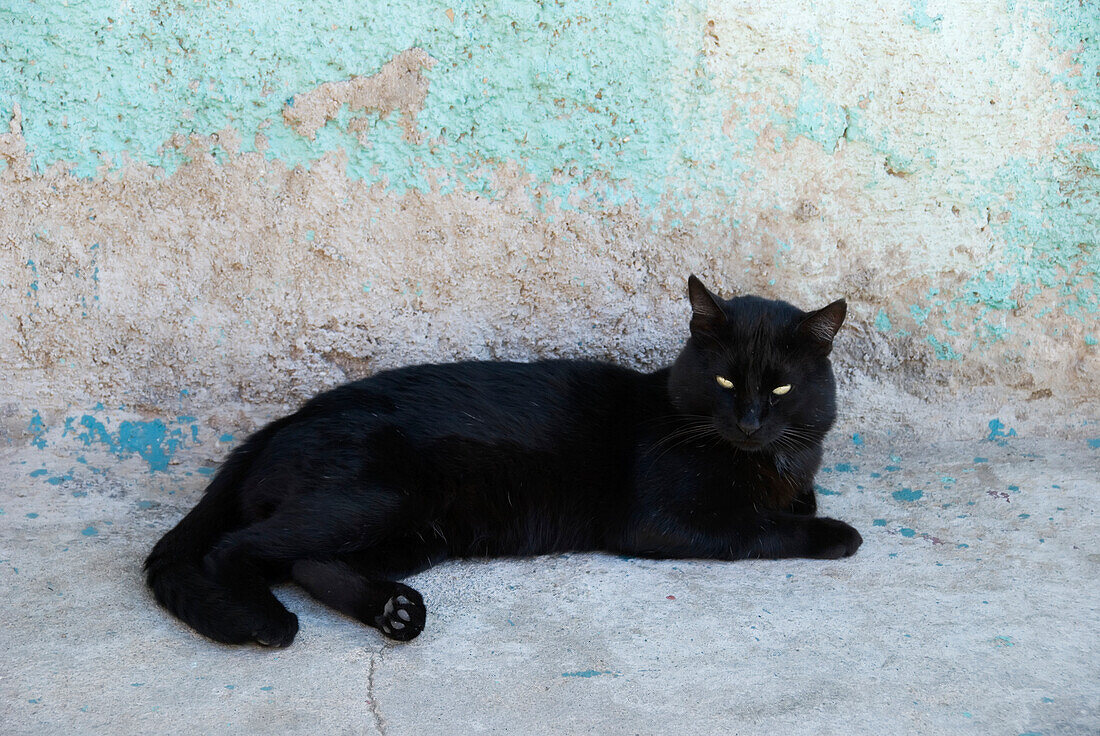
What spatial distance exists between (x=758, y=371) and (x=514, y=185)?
3.30 feet

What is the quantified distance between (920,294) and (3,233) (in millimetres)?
2935

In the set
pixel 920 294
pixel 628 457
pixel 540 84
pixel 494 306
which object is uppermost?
pixel 540 84

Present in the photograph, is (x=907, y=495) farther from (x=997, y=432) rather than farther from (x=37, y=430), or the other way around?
(x=37, y=430)

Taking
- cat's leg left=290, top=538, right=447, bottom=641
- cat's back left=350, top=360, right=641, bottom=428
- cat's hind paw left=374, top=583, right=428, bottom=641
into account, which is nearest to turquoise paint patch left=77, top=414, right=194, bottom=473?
cat's back left=350, top=360, right=641, bottom=428

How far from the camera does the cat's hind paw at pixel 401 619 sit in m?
1.99

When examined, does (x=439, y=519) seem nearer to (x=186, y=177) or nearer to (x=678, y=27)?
(x=186, y=177)

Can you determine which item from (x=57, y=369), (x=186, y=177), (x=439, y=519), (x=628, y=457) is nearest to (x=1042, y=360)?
(x=628, y=457)

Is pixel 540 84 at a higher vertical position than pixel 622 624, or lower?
higher

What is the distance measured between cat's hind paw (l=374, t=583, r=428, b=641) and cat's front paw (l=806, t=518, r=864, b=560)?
1.07m

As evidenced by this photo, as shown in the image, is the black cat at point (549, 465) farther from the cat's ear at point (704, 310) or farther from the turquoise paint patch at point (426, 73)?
the turquoise paint patch at point (426, 73)

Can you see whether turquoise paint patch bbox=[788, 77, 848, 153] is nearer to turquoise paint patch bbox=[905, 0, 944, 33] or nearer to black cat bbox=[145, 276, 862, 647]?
turquoise paint patch bbox=[905, 0, 944, 33]

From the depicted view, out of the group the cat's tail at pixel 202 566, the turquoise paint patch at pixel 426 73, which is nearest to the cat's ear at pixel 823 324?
the turquoise paint patch at pixel 426 73

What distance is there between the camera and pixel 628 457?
98.9 inches

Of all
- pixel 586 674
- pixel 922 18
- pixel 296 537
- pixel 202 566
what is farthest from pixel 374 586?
pixel 922 18
